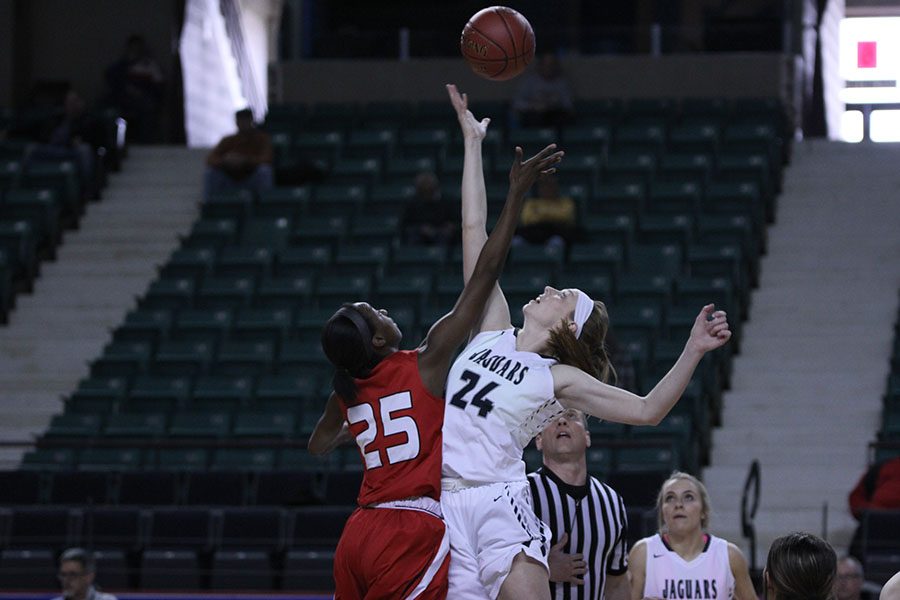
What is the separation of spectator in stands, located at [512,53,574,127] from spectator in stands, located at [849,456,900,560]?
6059 mm

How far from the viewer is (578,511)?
536cm

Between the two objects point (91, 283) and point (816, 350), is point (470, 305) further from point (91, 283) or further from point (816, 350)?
point (91, 283)

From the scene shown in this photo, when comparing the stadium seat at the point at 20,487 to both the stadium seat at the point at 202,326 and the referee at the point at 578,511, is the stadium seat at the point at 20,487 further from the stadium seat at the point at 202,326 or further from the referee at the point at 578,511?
the referee at the point at 578,511

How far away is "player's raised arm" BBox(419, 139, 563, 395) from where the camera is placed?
4.52 metres

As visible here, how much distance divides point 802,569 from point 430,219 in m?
9.40

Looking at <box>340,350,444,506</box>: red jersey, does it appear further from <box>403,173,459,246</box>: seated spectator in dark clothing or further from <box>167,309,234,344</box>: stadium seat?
<box>403,173,459,246</box>: seated spectator in dark clothing

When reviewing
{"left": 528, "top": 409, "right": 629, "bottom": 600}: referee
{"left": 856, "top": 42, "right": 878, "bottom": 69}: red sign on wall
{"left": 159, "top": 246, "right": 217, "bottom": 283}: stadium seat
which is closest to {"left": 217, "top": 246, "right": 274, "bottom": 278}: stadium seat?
{"left": 159, "top": 246, "right": 217, "bottom": 283}: stadium seat

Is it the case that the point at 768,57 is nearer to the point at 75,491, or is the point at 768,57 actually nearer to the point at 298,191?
the point at 298,191

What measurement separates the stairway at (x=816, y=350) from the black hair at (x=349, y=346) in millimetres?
5147

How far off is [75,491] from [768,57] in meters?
8.57

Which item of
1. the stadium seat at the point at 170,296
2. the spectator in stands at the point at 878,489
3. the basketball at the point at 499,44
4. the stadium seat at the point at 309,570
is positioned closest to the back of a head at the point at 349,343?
the basketball at the point at 499,44

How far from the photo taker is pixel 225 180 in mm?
14383

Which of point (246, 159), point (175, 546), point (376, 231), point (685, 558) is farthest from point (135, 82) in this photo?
point (685, 558)

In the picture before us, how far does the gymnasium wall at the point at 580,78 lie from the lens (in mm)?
15477
